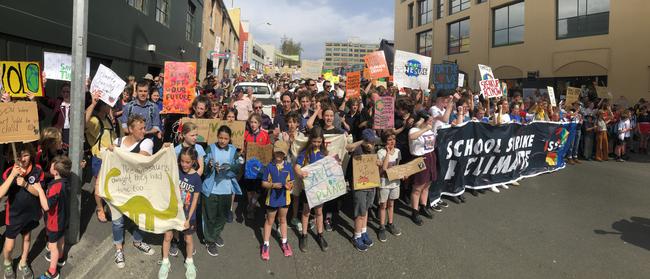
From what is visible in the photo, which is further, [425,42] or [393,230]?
[425,42]

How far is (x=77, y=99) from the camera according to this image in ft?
13.4

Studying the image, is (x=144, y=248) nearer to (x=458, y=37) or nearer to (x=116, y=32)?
(x=116, y=32)

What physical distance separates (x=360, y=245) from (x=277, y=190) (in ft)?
4.09

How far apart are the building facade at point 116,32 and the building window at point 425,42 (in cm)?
1919

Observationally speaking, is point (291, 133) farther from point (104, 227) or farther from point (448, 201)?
point (448, 201)

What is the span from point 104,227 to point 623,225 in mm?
7445

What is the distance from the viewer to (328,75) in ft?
61.7

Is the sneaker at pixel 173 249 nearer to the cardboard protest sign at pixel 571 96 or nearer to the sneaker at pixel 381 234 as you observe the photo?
the sneaker at pixel 381 234

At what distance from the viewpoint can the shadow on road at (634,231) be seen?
5227 mm

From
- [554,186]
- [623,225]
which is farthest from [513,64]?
[623,225]

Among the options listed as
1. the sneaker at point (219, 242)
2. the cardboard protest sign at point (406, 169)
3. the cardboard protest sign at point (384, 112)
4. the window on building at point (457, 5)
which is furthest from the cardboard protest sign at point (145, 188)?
the window on building at point (457, 5)

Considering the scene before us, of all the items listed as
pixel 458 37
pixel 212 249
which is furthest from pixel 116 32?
pixel 458 37

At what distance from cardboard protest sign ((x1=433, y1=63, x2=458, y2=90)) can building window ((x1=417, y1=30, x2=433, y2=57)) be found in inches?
829

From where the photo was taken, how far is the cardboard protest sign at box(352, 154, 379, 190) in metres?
4.71
